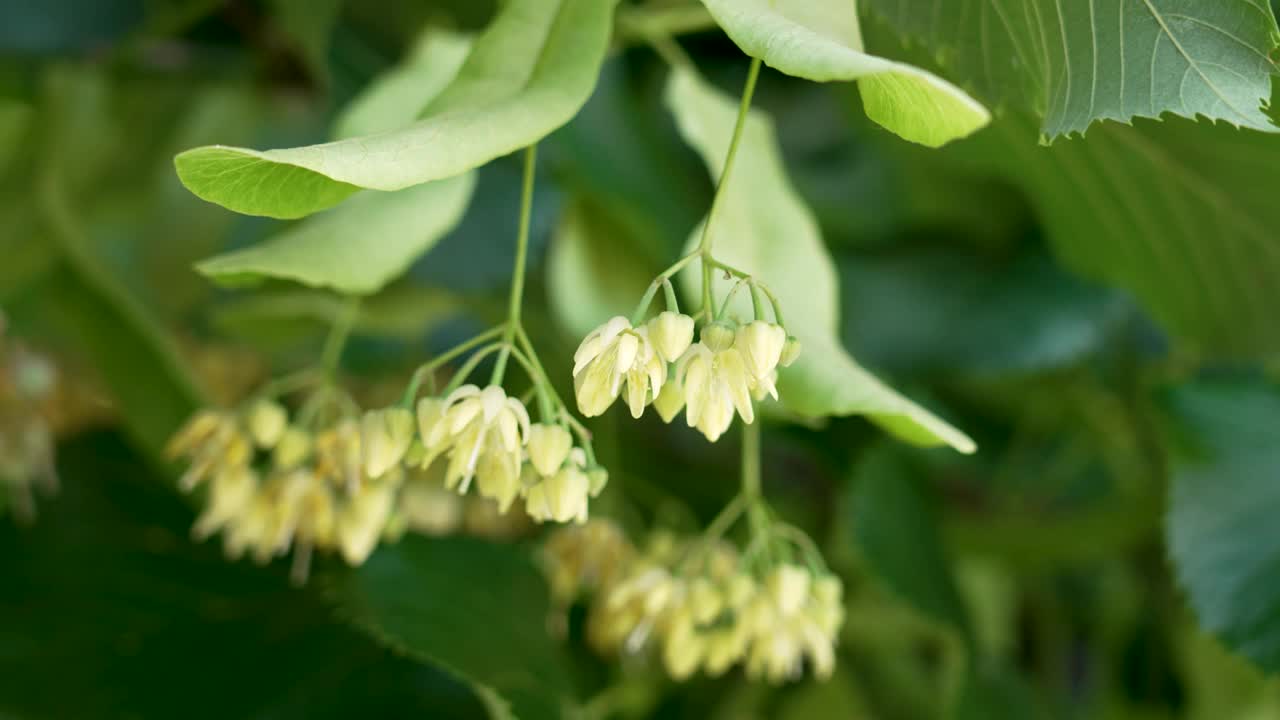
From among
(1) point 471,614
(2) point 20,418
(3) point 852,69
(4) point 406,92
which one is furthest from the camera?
(2) point 20,418

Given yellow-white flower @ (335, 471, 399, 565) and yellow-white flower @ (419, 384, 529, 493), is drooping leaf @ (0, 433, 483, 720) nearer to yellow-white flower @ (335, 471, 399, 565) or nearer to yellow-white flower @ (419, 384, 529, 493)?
yellow-white flower @ (335, 471, 399, 565)

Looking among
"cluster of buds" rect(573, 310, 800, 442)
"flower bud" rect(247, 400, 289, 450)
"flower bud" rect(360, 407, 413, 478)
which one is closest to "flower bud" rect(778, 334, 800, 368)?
"cluster of buds" rect(573, 310, 800, 442)

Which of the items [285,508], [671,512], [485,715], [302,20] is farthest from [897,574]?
[302,20]

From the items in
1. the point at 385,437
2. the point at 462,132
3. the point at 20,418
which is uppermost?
the point at 462,132

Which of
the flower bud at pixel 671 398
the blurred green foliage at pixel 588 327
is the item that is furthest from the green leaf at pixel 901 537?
the flower bud at pixel 671 398

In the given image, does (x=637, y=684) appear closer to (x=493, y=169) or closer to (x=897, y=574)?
(x=897, y=574)

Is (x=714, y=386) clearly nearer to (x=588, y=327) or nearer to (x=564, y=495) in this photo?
(x=564, y=495)

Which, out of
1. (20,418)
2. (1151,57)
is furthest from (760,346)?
(20,418)
